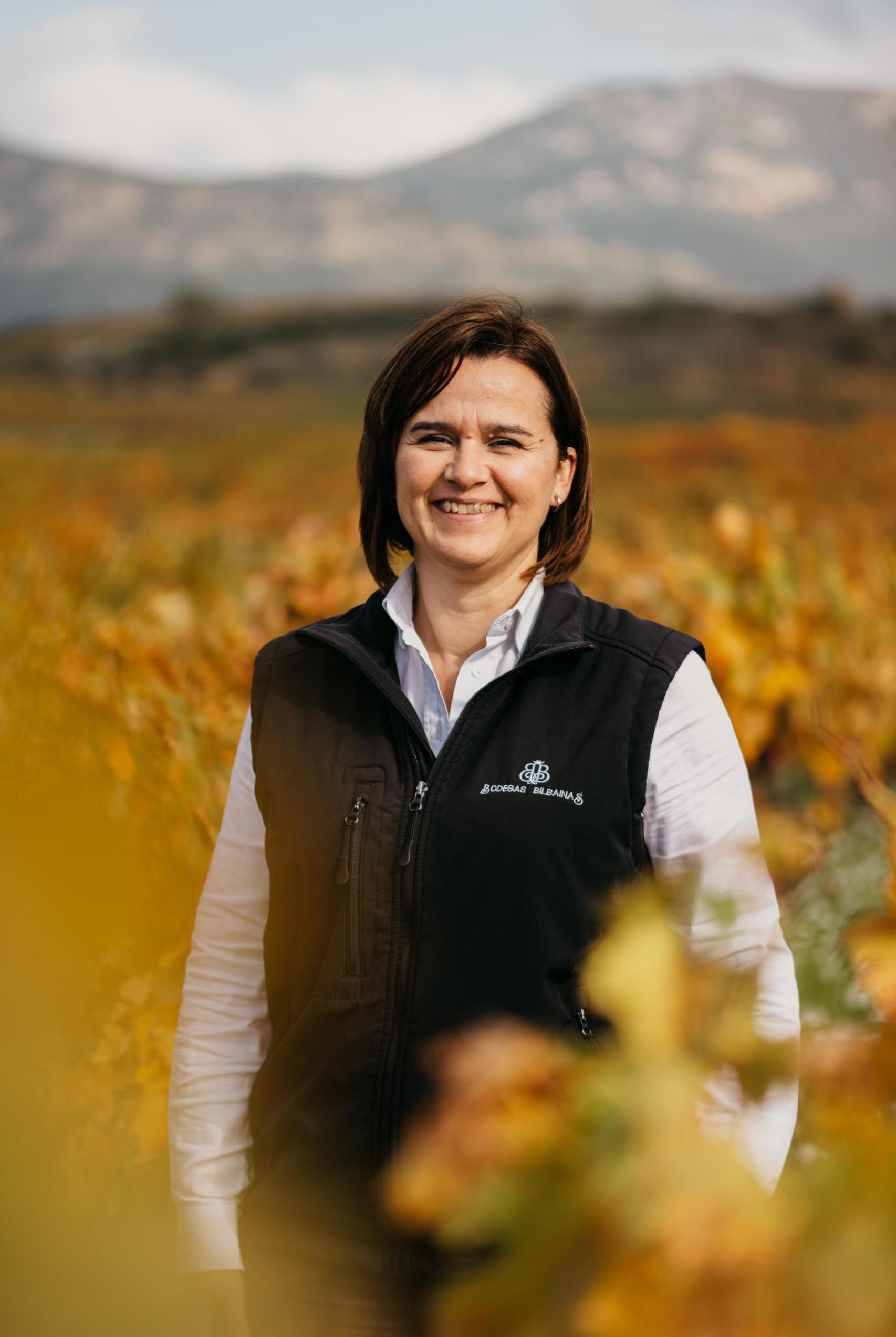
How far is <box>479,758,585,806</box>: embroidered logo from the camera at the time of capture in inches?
51.9

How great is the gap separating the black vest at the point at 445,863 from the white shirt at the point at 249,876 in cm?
5

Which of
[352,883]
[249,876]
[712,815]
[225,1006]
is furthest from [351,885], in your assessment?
[712,815]

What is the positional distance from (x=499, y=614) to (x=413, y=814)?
14.4 inches

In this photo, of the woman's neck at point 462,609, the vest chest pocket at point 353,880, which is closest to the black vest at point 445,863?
the vest chest pocket at point 353,880

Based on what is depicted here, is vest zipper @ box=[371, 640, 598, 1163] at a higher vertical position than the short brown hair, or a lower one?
lower

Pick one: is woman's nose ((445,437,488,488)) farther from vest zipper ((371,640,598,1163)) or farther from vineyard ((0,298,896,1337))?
vineyard ((0,298,896,1337))

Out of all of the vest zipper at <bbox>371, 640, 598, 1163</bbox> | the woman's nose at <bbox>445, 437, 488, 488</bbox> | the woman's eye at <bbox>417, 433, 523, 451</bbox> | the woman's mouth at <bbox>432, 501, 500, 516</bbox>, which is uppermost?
the woman's eye at <bbox>417, 433, 523, 451</bbox>

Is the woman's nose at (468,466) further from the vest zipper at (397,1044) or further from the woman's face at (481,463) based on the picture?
the vest zipper at (397,1044)

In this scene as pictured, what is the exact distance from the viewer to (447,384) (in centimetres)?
152

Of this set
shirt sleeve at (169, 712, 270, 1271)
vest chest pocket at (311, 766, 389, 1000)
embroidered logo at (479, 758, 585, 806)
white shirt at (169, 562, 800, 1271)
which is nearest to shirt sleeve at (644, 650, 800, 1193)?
white shirt at (169, 562, 800, 1271)

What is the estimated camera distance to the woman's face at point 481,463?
1.50 m

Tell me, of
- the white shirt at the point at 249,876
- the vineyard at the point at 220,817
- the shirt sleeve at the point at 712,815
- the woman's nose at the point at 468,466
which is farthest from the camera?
the woman's nose at the point at 468,466

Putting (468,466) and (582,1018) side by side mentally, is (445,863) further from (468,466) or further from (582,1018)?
(468,466)

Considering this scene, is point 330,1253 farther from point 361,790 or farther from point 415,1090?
point 361,790
